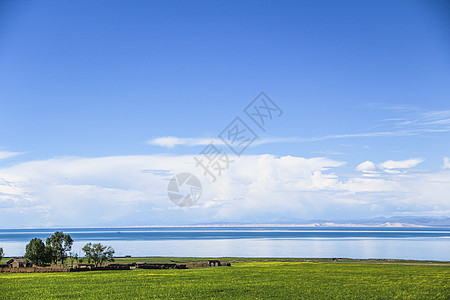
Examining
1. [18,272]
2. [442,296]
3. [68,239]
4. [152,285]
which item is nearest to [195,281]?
[152,285]

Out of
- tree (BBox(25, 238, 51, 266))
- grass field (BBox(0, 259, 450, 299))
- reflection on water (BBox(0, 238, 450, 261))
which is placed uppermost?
tree (BBox(25, 238, 51, 266))

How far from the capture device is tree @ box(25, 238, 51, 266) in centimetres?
7006

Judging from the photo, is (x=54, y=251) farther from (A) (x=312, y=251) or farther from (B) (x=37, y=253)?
(A) (x=312, y=251)

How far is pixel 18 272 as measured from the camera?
60250 mm

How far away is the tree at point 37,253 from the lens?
230 ft

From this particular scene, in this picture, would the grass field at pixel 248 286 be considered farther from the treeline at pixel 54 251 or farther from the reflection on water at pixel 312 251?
the reflection on water at pixel 312 251

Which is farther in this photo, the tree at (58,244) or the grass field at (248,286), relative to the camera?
the tree at (58,244)

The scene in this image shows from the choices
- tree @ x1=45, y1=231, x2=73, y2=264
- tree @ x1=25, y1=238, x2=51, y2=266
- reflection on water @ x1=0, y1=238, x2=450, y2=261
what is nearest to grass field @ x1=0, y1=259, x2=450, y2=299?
tree @ x1=25, y1=238, x2=51, y2=266

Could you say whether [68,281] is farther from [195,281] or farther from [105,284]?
[195,281]

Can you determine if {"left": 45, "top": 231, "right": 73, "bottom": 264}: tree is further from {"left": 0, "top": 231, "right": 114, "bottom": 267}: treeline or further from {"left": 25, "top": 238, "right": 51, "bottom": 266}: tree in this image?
{"left": 25, "top": 238, "right": 51, "bottom": 266}: tree

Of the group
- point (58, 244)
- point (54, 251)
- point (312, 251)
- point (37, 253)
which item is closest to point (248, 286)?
point (37, 253)

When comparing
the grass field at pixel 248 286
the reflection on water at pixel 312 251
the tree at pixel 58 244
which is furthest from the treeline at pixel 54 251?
the reflection on water at pixel 312 251

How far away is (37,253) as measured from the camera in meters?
70.2

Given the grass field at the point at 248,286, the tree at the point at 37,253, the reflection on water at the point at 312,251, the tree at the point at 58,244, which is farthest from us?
the reflection on water at the point at 312,251
